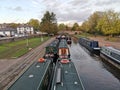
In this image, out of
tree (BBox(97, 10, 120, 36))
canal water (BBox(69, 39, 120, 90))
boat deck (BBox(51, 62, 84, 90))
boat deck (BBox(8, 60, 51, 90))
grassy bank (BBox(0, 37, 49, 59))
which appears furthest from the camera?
tree (BBox(97, 10, 120, 36))

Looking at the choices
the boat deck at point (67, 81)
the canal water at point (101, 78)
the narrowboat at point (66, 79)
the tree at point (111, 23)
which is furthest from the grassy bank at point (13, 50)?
the tree at point (111, 23)

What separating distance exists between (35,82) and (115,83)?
13.2 meters

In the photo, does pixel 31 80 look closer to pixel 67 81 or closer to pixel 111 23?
pixel 67 81

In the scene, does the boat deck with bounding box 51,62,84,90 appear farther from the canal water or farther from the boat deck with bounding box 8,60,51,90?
the canal water

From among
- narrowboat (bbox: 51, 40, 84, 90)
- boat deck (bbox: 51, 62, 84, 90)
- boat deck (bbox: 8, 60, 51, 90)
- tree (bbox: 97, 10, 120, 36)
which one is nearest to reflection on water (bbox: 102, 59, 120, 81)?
narrowboat (bbox: 51, 40, 84, 90)

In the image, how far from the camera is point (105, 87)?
22.2m

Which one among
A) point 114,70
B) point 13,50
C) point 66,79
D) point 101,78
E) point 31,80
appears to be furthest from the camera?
point 13,50

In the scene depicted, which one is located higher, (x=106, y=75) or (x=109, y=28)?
(x=109, y=28)

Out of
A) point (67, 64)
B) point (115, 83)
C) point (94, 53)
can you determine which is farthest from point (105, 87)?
point (94, 53)

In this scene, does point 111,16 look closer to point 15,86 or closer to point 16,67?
point 16,67

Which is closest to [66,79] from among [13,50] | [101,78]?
[101,78]

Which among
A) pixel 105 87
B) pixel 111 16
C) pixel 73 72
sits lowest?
pixel 105 87

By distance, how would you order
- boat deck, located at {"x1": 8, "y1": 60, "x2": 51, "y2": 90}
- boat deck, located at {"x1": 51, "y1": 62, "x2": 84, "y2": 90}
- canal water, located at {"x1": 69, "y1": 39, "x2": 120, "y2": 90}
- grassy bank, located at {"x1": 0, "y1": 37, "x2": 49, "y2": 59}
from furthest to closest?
grassy bank, located at {"x1": 0, "y1": 37, "x2": 49, "y2": 59} → canal water, located at {"x1": 69, "y1": 39, "x2": 120, "y2": 90} → boat deck, located at {"x1": 51, "y1": 62, "x2": 84, "y2": 90} → boat deck, located at {"x1": 8, "y1": 60, "x2": 51, "y2": 90}

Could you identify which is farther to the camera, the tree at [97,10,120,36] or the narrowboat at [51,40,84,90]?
the tree at [97,10,120,36]
